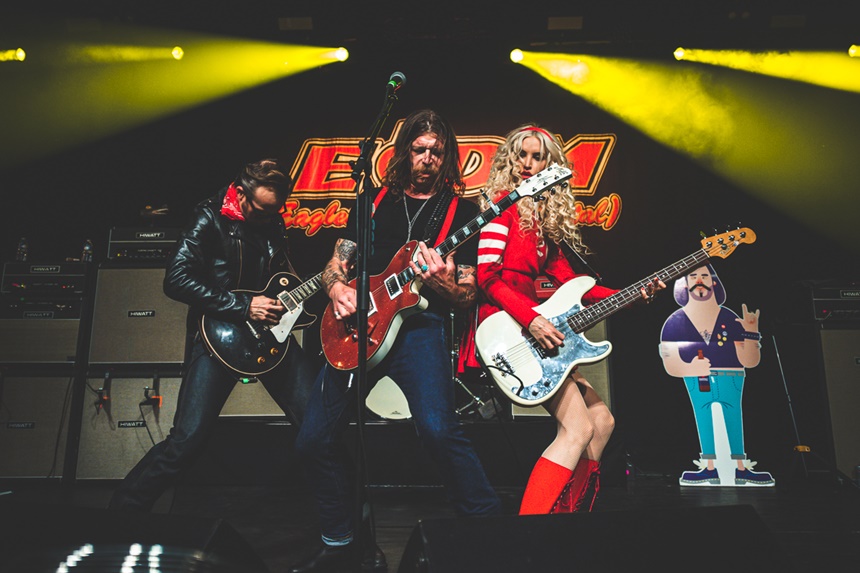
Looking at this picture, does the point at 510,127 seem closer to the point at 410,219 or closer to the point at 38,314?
the point at 410,219

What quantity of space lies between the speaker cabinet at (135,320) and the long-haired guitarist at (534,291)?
3.03 metres

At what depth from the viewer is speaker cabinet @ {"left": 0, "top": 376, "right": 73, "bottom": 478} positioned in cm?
439

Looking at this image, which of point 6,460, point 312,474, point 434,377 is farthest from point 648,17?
point 6,460

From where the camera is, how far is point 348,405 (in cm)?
247

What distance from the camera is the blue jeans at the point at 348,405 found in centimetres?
228

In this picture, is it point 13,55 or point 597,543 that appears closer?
point 597,543

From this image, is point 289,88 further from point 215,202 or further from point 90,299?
point 215,202

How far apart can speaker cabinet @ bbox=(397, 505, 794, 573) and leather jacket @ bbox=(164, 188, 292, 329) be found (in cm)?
190

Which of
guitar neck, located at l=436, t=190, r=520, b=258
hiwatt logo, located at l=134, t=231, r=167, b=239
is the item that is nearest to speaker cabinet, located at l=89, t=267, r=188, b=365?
hiwatt logo, located at l=134, t=231, r=167, b=239

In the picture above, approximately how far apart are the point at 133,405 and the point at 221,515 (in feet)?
4.99

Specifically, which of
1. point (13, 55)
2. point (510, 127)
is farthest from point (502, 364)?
point (13, 55)

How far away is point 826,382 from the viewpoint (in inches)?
182

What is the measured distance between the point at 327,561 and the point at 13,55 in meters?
5.99

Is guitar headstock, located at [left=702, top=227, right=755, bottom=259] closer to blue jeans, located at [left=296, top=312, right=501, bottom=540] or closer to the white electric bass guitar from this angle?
the white electric bass guitar
